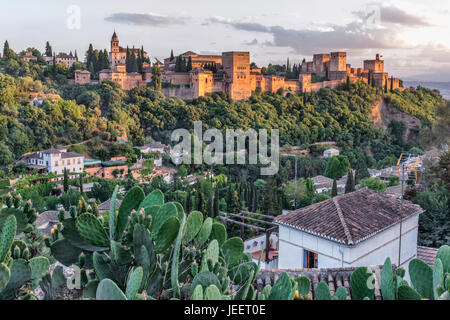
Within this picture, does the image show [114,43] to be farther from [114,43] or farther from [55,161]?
[55,161]

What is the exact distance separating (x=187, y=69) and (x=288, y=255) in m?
28.7

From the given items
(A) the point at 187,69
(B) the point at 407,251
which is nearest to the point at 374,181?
(B) the point at 407,251

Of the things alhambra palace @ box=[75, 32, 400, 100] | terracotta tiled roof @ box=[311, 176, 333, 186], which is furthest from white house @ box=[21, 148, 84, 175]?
terracotta tiled roof @ box=[311, 176, 333, 186]

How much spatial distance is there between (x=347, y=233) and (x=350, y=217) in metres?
0.54

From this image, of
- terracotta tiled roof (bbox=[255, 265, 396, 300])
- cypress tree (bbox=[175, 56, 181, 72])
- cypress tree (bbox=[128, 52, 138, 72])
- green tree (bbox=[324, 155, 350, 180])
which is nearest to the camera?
terracotta tiled roof (bbox=[255, 265, 396, 300])

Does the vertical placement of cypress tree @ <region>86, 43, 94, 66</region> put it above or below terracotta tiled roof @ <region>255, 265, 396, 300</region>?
above

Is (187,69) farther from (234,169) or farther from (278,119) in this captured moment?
(234,169)

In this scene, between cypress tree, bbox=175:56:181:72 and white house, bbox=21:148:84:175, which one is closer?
white house, bbox=21:148:84:175

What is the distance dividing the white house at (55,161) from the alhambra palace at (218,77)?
10676mm

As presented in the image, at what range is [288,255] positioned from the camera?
5.62 meters

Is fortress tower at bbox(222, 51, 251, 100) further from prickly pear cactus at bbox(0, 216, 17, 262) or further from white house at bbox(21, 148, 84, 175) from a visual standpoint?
prickly pear cactus at bbox(0, 216, 17, 262)

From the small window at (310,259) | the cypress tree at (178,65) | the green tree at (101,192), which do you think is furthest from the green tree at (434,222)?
the cypress tree at (178,65)

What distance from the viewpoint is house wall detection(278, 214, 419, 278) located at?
199 inches

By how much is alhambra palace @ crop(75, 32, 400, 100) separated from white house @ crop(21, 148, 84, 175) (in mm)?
10676
